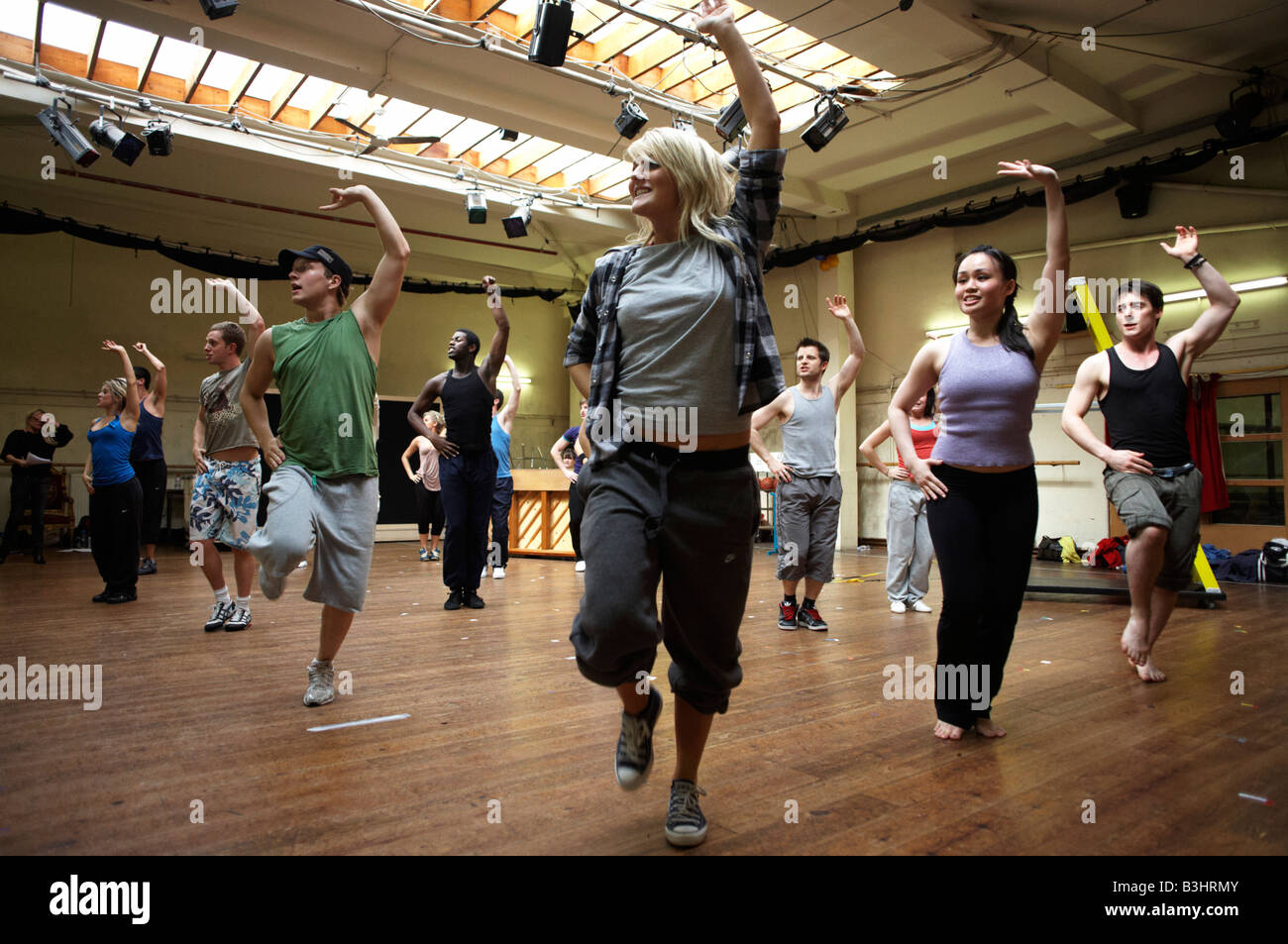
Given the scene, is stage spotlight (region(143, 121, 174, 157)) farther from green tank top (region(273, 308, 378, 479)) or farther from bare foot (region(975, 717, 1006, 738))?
bare foot (region(975, 717, 1006, 738))

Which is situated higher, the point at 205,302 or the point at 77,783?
the point at 205,302

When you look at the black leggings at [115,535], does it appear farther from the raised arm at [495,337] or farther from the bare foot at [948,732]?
the bare foot at [948,732]

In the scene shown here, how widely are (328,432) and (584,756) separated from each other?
151 cm

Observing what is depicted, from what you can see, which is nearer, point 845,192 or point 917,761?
point 917,761

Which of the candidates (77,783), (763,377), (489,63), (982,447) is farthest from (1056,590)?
(489,63)

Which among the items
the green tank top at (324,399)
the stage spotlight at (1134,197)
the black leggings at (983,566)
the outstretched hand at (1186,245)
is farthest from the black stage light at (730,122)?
the stage spotlight at (1134,197)

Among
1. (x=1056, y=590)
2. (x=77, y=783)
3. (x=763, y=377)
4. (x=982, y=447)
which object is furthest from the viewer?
(x=1056, y=590)

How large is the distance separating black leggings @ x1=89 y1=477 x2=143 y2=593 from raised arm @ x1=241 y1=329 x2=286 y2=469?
11.8ft

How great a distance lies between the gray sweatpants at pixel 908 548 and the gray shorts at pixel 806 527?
1153 millimetres

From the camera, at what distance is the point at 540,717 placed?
290 centimetres

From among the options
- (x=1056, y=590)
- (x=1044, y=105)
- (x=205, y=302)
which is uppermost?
(x=1044, y=105)
